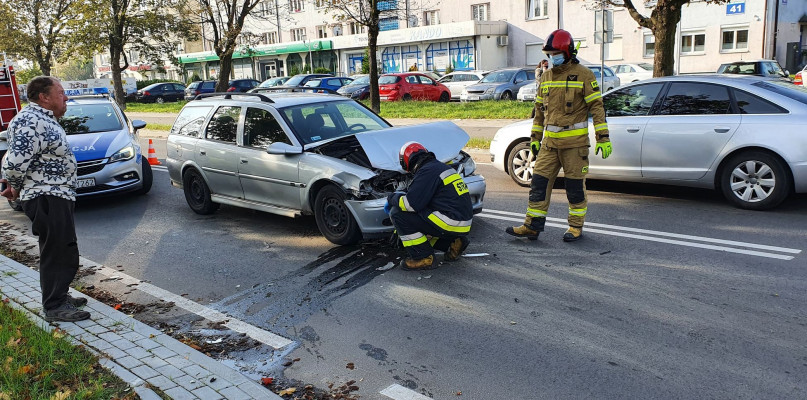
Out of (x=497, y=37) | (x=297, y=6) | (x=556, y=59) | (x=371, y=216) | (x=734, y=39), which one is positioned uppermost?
(x=297, y=6)

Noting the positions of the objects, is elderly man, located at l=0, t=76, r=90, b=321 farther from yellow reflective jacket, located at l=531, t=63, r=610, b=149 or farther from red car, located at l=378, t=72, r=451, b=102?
red car, located at l=378, t=72, r=451, b=102

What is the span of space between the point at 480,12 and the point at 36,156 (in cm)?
4386

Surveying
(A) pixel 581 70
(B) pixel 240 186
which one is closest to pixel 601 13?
(A) pixel 581 70

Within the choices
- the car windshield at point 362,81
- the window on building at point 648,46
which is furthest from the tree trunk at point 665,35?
the window on building at point 648,46

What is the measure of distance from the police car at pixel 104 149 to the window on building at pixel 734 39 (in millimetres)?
32477

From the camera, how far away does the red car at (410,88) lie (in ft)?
91.4

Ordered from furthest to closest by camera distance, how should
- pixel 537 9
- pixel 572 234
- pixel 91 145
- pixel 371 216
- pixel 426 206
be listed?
pixel 537 9
pixel 91 145
pixel 572 234
pixel 371 216
pixel 426 206

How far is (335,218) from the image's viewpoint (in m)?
6.86

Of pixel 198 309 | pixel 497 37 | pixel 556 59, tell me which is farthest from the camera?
pixel 497 37

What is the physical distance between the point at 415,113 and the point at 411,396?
1796cm

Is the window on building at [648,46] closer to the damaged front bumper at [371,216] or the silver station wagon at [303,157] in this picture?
the silver station wagon at [303,157]

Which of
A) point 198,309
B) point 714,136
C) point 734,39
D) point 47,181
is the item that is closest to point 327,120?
point 198,309

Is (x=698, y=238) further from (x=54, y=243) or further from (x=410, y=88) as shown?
(x=410, y=88)

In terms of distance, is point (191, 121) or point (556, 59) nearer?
point (556, 59)
